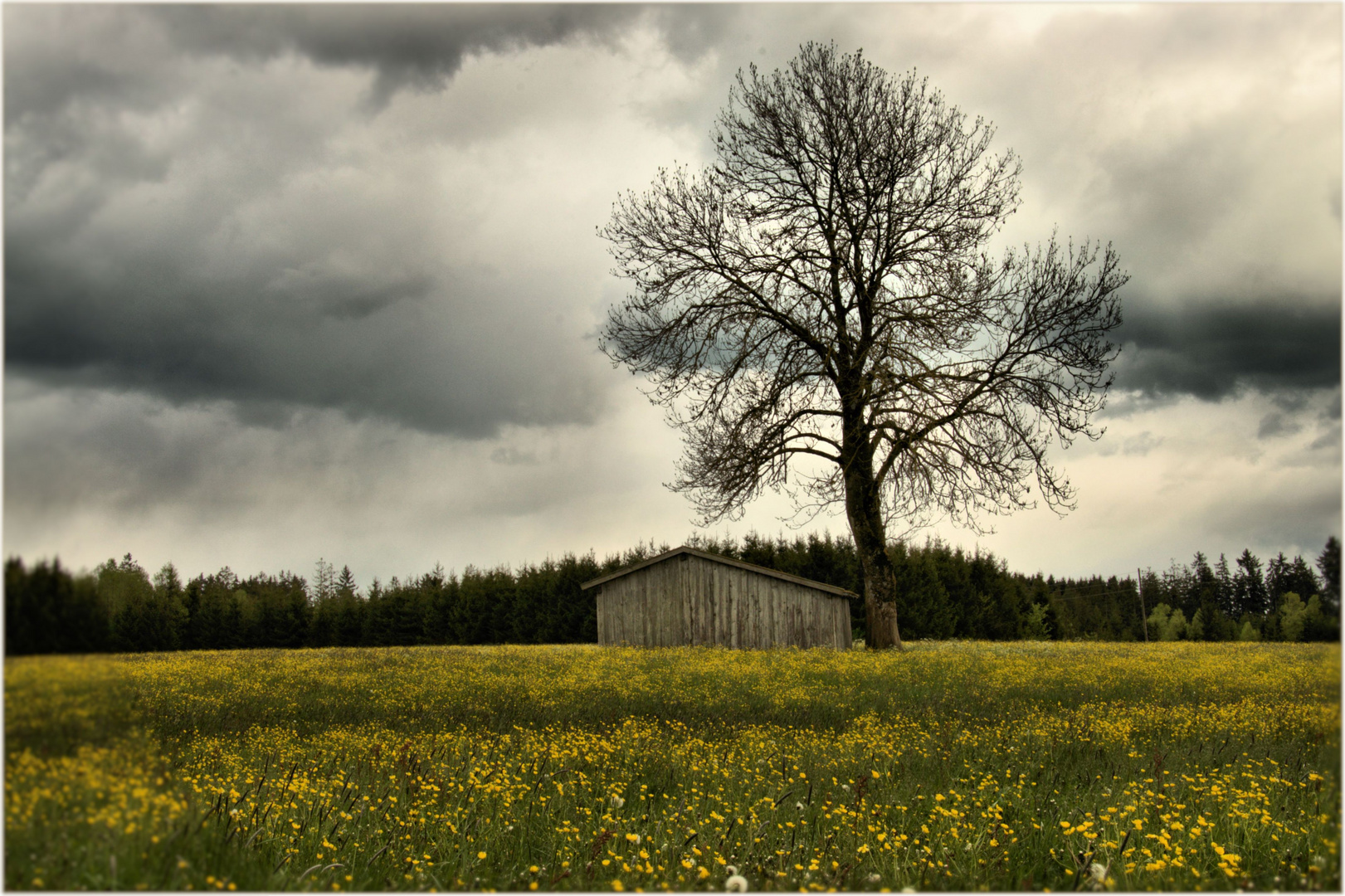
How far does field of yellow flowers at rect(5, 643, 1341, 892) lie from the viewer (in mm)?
2625

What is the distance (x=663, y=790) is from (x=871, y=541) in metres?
16.8

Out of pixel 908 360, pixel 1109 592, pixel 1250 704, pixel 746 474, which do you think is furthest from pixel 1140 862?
pixel 1109 592

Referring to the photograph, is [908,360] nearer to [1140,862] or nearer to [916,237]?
[916,237]

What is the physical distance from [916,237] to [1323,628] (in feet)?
60.2

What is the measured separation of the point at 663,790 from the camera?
5.77 meters

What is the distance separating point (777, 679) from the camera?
1357 cm

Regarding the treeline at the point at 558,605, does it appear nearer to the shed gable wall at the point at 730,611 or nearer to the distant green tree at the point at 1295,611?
the shed gable wall at the point at 730,611

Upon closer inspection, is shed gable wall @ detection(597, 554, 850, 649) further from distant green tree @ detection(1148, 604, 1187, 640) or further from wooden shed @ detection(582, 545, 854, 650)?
distant green tree @ detection(1148, 604, 1187, 640)

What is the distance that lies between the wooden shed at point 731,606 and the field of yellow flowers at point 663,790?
14.9 metres

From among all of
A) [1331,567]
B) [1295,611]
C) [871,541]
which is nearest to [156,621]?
[871,541]

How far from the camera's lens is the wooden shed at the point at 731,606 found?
26016 mm

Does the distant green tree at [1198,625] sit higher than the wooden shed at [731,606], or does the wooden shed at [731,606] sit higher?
the wooden shed at [731,606]

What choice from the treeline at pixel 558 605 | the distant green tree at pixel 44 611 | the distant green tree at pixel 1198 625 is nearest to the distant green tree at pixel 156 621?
the treeline at pixel 558 605

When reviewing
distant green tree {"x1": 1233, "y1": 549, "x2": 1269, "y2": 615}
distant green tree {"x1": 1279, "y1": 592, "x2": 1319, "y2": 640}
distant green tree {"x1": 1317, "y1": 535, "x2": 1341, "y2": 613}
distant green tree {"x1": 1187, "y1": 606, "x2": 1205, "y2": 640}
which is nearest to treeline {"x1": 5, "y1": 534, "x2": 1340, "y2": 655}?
distant green tree {"x1": 1187, "y1": 606, "x2": 1205, "y2": 640}
